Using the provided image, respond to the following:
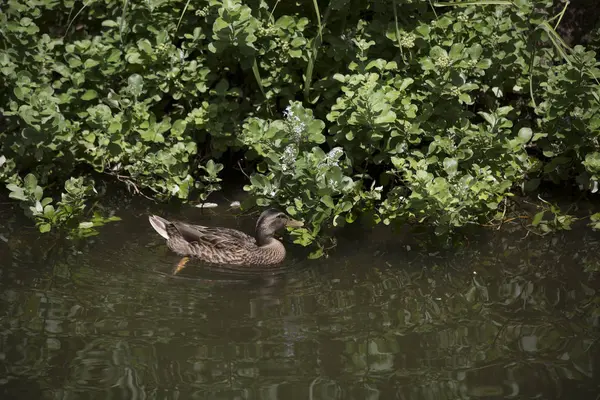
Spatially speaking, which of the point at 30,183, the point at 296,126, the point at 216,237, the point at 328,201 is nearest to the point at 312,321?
the point at 328,201

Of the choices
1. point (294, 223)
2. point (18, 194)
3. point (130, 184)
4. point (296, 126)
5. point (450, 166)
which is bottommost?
point (294, 223)

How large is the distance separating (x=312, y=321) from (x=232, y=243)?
137 centimetres

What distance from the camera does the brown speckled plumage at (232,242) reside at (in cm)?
727

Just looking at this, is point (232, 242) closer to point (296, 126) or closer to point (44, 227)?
point (296, 126)

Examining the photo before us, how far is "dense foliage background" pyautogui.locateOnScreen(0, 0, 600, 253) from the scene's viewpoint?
7.38m

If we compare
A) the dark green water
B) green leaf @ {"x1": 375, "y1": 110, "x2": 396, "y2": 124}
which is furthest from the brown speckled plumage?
green leaf @ {"x1": 375, "y1": 110, "x2": 396, "y2": 124}

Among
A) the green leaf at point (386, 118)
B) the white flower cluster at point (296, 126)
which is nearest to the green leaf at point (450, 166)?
the green leaf at point (386, 118)

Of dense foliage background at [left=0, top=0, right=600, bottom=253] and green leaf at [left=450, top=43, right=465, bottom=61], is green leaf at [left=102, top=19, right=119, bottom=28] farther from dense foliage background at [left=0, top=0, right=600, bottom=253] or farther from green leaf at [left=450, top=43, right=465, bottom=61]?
green leaf at [left=450, top=43, right=465, bottom=61]

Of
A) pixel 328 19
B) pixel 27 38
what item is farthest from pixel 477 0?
pixel 27 38

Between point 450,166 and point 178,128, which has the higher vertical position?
point 178,128

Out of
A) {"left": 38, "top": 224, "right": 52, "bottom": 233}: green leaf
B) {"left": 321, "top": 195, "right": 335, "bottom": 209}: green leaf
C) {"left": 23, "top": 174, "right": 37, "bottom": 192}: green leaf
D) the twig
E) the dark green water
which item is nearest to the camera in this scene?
the dark green water

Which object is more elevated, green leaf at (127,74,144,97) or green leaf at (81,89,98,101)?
green leaf at (127,74,144,97)

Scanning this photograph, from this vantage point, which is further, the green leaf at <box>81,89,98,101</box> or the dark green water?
the green leaf at <box>81,89,98,101</box>

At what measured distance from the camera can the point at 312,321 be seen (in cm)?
615
